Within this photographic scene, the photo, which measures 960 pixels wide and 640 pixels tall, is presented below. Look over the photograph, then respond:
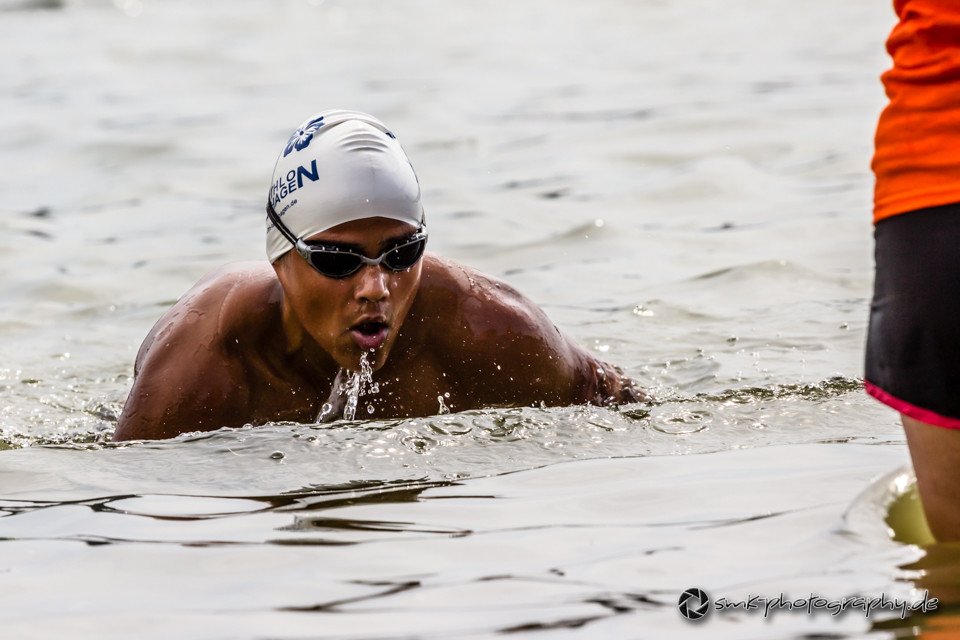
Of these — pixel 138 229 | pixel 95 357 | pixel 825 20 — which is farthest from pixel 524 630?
pixel 825 20

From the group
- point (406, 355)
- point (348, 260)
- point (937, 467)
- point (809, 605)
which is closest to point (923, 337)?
point (937, 467)

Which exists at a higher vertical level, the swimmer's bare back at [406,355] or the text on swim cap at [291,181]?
the text on swim cap at [291,181]

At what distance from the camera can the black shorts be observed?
3.59 meters

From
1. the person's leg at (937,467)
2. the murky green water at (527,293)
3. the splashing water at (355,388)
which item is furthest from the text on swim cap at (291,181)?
the person's leg at (937,467)

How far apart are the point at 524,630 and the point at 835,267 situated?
636 cm

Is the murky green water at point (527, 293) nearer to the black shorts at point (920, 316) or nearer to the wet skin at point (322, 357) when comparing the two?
the wet skin at point (322, 357)

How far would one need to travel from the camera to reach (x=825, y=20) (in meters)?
20.7

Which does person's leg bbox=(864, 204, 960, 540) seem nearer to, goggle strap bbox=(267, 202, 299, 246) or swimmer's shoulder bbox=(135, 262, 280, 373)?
goggle strap bbox=(267, 202, 299, 246)

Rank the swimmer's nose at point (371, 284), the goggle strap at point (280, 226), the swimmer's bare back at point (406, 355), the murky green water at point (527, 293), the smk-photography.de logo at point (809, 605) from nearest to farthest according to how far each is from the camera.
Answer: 1. the smk-photography.de logo at point (809, 605)
2. the murky green water at point (527, 293)
3. the swimmer's nose at point (371, 284)
4. the goggle strap at point (280, 226)
5. the swimmer's bare back at point (406, 355)

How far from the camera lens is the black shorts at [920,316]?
3.59 m

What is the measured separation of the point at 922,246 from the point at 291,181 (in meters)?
3.08

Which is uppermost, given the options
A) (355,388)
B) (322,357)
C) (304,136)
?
(304,136)

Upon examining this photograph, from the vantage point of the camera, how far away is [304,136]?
632cm

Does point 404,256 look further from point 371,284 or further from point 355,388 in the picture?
point 355,388
